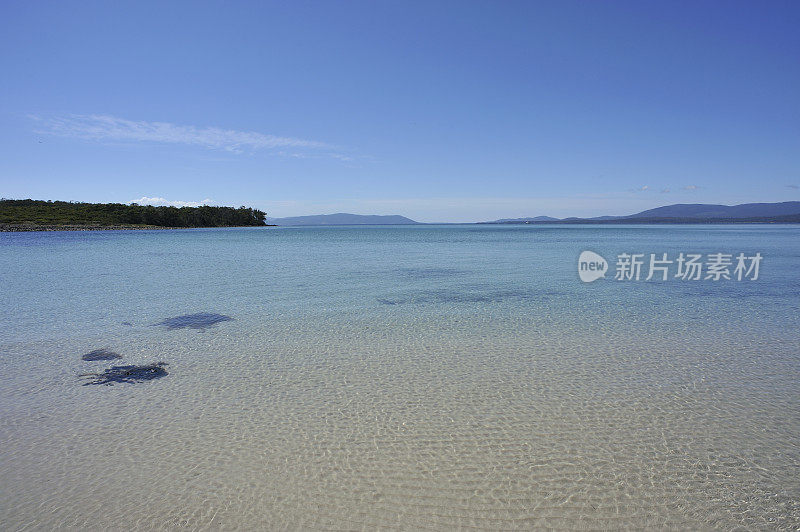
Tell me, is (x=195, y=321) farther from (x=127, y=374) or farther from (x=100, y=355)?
(x=127, y=374)

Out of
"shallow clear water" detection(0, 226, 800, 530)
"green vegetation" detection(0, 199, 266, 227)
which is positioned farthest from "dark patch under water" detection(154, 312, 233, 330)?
"green vegetation" detection(0, 199, 266, 227)

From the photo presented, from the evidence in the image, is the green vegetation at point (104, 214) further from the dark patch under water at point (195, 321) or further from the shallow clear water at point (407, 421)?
the shallow clear water at point (407, 421)

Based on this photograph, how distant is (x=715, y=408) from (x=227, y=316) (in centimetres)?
1036

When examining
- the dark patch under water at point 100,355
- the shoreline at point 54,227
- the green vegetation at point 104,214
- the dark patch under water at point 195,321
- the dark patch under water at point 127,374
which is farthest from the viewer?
the green vegetation at point 104,214

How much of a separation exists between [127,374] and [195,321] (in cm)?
389

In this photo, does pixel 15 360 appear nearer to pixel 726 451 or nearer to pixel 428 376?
pixel 428 376

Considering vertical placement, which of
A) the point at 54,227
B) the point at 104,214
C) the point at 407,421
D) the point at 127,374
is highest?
the point at 104,214

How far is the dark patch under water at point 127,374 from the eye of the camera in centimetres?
657

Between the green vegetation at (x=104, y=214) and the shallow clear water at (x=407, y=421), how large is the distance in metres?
112

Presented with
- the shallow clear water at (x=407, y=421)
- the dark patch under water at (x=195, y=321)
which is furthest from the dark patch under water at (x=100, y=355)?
the dark patch under water at (x=195, y=321)

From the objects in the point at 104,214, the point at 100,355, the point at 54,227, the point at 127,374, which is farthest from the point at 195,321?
the point at 104,214

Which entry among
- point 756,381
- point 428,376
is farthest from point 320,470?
point 756,381

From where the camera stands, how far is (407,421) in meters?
5.31

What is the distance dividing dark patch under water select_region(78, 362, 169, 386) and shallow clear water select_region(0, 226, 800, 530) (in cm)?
20
